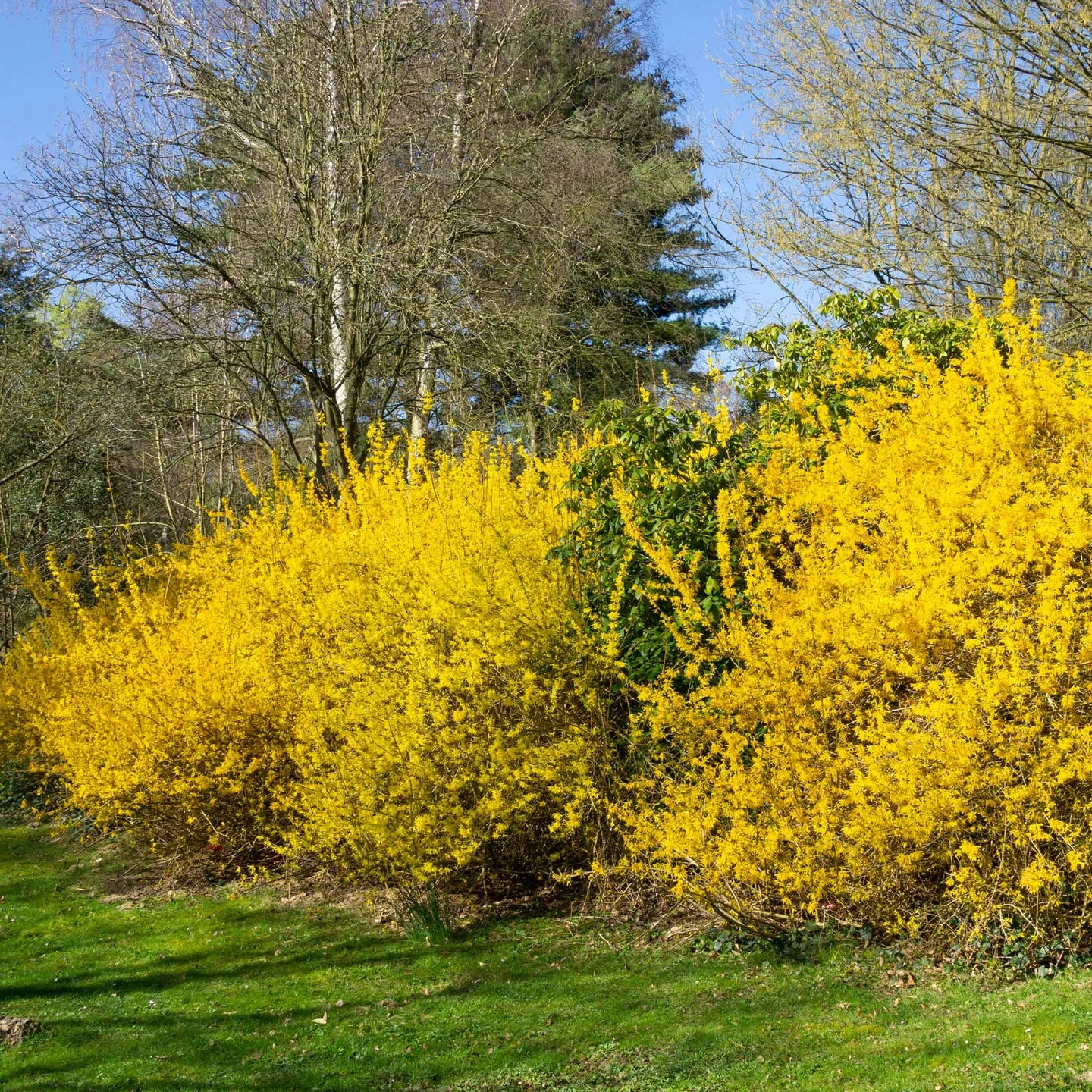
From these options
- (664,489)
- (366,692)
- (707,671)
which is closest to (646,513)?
(664,489)

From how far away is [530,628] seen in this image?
5.38 metres

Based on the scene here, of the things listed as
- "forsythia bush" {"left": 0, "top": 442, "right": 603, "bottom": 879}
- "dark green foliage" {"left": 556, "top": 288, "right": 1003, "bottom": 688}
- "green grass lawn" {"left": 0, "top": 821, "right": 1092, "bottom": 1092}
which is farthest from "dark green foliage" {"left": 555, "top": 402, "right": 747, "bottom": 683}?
"green grass lawn" {"left": 0, "top": 821, "right": 1092, "bottom": 1092}

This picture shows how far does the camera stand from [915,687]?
396cm

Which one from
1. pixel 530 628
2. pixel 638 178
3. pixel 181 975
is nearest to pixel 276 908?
pixel 181 975

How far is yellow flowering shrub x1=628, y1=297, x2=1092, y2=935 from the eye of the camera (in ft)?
12.9

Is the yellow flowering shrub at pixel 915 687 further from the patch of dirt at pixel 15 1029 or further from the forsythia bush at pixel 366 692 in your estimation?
the patch of dirt at pixel 15 1029

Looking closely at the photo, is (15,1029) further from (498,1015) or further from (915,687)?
(915,687)

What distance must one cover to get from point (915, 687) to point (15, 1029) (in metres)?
4.12

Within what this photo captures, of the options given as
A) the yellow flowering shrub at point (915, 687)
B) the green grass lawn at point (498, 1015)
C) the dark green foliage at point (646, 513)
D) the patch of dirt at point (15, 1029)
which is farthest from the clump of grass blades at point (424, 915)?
the patch of dirt at point (15, 1029)

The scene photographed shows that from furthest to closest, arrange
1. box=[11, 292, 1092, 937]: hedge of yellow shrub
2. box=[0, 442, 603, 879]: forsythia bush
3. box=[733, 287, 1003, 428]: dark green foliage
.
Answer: box=[733, 287, 1003, 428]: dark green foliage, box=[0, 442, 603, 879]: forsythia bush, box=[11, 292, 1092, 937]: hedge of yellow shrub

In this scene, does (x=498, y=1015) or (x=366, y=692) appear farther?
(x=366, y=692)

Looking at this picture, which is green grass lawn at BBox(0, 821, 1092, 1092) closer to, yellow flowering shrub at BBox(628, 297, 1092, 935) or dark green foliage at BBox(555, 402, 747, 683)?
yellow flowering shrub at BBox(628, 297, 1092, 935)

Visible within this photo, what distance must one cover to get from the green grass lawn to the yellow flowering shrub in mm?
410

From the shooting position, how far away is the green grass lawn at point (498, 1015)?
3.62 meters
